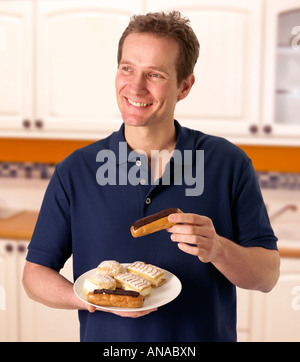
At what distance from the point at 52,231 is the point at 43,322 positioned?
1474 millimetres

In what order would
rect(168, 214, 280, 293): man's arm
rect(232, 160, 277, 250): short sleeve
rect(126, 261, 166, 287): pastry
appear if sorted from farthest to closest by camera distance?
1. rect(232, 160, 277, 250): short sleeve
2. rect(126, 261, 166, 287): pastry
3. rect(168, 214, 280, 293): man's arm

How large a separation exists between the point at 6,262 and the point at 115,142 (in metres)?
1.47

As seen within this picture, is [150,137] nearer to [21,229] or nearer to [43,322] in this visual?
[21,229]

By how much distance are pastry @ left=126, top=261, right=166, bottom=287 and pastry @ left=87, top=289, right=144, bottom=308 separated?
49 millimetres

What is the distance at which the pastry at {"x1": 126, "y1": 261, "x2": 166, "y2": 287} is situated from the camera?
112 centimetres

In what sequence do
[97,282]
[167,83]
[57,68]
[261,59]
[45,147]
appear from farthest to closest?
[45,147], [57,68], [261,59], [167,83], [97,282]

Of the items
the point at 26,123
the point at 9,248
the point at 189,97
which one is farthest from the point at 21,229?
the point at 189,97

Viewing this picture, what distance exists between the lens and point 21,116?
2701 millimetres

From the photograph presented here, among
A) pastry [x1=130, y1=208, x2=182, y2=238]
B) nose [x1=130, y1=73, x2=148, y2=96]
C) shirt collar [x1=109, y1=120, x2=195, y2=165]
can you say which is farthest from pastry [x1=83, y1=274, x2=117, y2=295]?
nose [x1=130, y1=73, x2=148, y2=96]

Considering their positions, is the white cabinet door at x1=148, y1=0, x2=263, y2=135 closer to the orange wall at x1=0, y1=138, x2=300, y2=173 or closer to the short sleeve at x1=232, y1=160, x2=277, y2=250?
the orange wall at x1=0, y1=138, x2=300, y2=173
